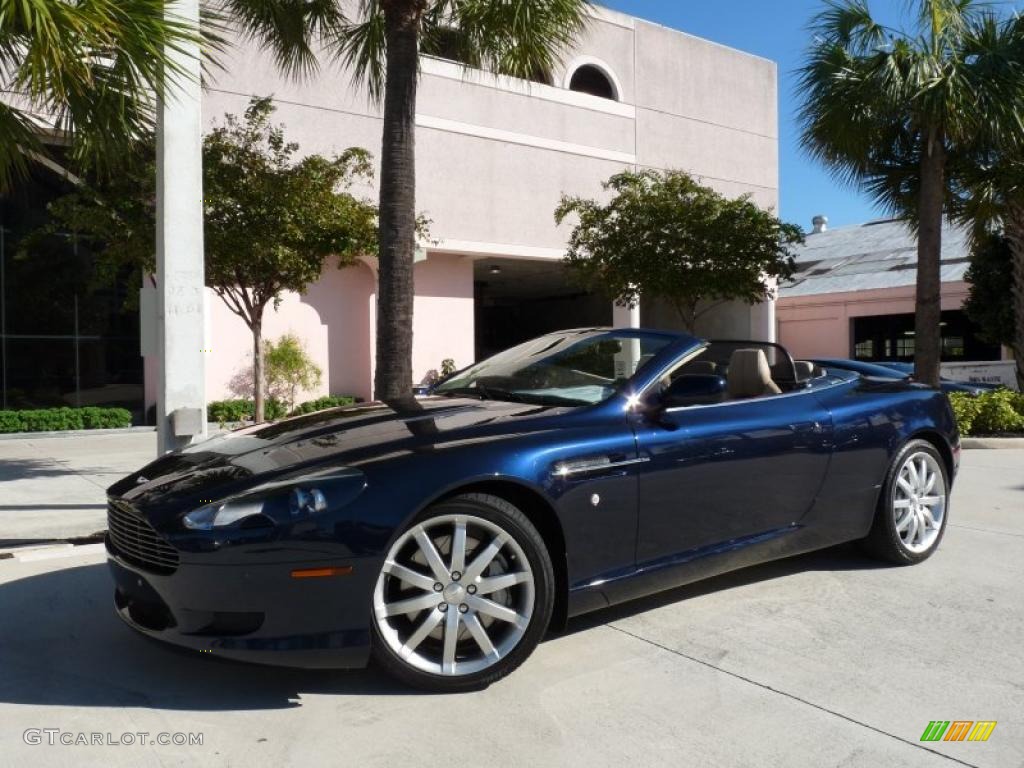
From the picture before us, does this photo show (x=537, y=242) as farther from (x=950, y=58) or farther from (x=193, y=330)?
(x=193, y=330)

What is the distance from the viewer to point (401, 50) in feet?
27.4

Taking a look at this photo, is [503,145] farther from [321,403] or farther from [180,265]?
[180,265]

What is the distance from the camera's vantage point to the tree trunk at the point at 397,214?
8039 millimetres

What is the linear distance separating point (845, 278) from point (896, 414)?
28.4 metres

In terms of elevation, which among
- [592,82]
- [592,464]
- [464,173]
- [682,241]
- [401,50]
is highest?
[592,82]

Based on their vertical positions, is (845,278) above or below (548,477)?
above

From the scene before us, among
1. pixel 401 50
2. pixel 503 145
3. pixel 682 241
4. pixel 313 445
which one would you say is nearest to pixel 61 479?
pixel 401 50

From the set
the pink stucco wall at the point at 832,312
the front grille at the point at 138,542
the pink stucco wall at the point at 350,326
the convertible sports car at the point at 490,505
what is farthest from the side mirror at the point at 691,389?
the pink stucco wall at the point at 832,312

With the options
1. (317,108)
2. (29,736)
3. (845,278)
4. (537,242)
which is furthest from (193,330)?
(845,278)

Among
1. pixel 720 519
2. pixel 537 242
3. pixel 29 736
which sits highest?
pixel 537 242

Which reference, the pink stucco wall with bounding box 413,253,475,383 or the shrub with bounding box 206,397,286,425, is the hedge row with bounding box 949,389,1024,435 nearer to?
the pink stucco wall with bounding box 413,253,475,383

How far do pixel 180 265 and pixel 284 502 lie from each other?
418 centimetres

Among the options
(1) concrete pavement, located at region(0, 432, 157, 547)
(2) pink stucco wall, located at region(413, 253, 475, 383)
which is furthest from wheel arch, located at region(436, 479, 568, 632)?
(2) pink stucco wall, located at region(413, 253, 475, 383)

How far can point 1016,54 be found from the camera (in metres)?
12.5
